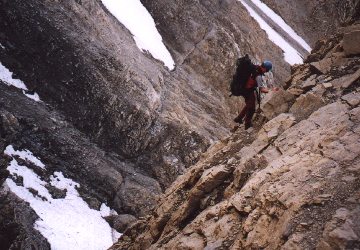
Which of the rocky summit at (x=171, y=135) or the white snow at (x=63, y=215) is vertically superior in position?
the rocky summit at (x=171, y=135)

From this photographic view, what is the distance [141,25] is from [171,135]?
10018 mm

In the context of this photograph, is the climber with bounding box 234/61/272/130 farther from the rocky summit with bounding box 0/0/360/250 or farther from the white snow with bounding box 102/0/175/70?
the white snow with bounding box 102/0/175/70

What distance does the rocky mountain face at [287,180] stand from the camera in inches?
245

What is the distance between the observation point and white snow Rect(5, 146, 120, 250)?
1605cm

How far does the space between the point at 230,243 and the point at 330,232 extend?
238cm

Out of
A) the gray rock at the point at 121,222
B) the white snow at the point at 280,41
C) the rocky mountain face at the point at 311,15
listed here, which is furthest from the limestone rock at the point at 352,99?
the rocky mountain face at the point at 311,15

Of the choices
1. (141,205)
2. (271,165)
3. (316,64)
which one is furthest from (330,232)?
(141,205)

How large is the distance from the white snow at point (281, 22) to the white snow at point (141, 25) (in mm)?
21166

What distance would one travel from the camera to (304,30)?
5225cm

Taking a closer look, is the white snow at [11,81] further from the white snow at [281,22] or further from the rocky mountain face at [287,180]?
the white snow at [281,22]

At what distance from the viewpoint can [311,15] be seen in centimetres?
5331

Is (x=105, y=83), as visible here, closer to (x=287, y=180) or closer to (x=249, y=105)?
(x=249, y=105)

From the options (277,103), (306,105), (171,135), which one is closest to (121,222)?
(171,135)

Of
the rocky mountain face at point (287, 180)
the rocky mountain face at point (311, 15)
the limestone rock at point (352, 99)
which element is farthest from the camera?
the rocky mountain face at point (311, 15)
